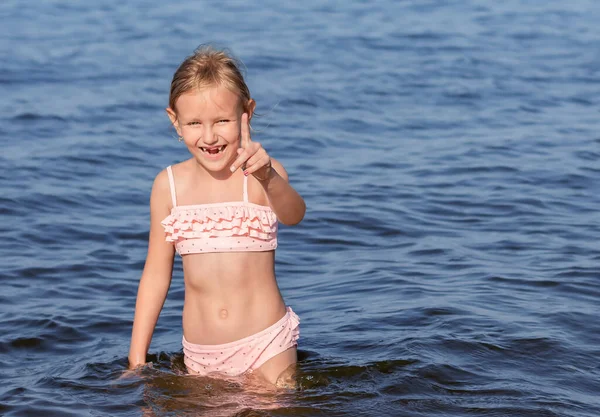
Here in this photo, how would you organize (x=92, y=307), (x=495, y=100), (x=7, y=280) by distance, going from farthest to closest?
(x=495, y=100), (x=7, y=280), (x=92, y=307)

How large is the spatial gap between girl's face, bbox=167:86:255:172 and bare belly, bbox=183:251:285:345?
1.41 ft

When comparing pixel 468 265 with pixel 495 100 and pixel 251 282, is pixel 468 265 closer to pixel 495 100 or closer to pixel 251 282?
pixel 251 282

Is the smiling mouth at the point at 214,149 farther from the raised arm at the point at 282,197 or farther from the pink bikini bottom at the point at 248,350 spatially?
the pink bikini bottom at the point at 248,350

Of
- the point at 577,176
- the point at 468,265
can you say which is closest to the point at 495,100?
the point at 577,176

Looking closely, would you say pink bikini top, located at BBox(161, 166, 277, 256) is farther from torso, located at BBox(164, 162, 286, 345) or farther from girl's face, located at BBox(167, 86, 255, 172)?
girl's face, located at BBox(167, 86, 255, 172)

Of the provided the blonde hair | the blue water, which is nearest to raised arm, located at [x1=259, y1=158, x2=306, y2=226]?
the blonde hair

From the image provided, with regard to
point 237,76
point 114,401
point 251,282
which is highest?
point 237,76

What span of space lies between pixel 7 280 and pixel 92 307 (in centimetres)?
77

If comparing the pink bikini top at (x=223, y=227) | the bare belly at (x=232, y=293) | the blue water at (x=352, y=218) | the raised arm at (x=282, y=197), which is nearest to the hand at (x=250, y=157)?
the raised arm at (x=282, y=197)

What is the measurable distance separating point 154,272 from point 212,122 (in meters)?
0.80

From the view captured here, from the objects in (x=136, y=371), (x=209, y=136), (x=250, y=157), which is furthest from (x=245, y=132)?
(x=136, y=371)

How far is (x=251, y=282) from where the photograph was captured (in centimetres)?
455

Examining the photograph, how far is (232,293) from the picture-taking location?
4539 mm

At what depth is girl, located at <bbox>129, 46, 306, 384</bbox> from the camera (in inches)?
172
